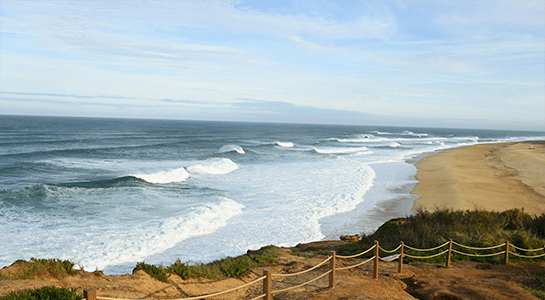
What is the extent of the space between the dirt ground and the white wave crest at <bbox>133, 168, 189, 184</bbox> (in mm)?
16472

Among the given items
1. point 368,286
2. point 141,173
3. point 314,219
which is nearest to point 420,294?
point 368,286

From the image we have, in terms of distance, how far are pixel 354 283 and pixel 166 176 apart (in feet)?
63.7

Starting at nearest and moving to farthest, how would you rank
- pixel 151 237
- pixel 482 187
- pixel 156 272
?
pixel 156 272 < pixel 151 237 < pixel 482 187

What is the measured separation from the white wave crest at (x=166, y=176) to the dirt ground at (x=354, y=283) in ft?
54.0

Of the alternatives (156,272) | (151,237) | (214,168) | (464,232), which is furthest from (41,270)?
(214,168)

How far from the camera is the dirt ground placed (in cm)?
646

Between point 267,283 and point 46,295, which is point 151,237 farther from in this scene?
point 267,283

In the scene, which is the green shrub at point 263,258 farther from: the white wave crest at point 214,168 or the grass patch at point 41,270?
the white wave crest at point 214,168

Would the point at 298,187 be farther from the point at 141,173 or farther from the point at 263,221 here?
the point at 141,173

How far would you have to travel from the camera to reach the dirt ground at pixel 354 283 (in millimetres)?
6456

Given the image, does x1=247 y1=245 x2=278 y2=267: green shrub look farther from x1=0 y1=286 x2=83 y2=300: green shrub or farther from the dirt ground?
x1=0 y1=286 x2=83 y2=300: green shrub

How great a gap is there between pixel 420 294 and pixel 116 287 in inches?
235

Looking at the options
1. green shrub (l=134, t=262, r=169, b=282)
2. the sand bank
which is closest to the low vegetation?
green shrub (l=134, t=262, r=169, b=282)

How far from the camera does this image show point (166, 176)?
24766 mm
